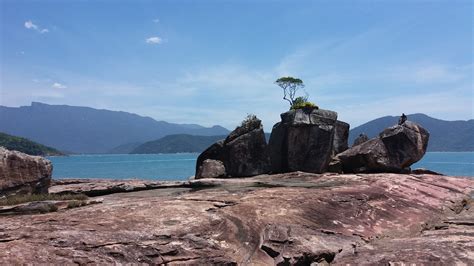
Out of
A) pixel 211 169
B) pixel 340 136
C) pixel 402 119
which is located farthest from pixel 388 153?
pixel 211 169

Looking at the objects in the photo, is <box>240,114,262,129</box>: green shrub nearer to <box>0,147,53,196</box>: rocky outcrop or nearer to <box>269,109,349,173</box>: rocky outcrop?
<box>269,109,349,173</box>: rocky outcrop

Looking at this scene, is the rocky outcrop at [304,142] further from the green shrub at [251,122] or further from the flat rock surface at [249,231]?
the flat rock surface at [249,231]

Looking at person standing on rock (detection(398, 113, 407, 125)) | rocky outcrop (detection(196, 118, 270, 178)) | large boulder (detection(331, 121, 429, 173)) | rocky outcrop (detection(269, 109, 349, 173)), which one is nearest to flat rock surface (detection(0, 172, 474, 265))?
large boulder (detection(331, 121, 429, 173))

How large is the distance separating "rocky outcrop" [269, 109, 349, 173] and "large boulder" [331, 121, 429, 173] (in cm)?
176

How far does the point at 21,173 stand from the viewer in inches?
790

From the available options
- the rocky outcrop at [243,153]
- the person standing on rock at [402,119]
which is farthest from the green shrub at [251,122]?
the person standing on rock at [402,119]

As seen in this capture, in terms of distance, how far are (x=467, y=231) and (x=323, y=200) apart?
18.4ft

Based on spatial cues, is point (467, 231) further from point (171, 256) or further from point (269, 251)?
point (171, 256)

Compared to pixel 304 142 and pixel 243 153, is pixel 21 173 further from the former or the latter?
pixel 304 142

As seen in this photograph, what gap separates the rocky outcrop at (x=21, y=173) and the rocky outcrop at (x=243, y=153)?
13411 millimetres

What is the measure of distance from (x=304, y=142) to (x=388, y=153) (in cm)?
682

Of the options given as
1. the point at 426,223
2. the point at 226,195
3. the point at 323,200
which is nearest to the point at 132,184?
the point at 226,195

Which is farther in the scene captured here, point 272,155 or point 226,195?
point 272,155

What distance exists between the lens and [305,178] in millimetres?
27453
